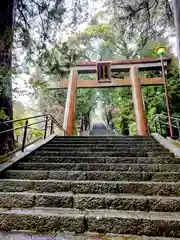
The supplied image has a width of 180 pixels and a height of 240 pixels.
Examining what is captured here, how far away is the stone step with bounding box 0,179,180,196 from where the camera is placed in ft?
9.14

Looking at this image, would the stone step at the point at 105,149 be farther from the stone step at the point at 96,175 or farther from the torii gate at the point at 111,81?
the torii gate at the point at 111,81

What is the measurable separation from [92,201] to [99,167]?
0.99 meters

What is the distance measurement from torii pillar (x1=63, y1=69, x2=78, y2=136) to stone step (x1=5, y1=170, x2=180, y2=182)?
525cm

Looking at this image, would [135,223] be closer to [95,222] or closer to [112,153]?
[95,222]

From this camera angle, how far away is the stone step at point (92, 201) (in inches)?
98.3

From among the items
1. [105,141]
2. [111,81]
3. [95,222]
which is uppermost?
[111,81]

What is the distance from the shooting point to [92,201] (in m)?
2.57

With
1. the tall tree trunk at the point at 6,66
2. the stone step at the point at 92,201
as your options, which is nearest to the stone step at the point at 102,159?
the tall tree trunk at the point at 6,66

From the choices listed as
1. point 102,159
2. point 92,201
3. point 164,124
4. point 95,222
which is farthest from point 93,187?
point 164,124

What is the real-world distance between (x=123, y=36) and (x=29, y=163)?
463 cm

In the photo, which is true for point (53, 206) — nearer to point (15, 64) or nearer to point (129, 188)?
point (129, 188)

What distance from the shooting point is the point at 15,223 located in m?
2.36

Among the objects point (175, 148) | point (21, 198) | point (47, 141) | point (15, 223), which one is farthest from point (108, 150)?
point (15, 223)

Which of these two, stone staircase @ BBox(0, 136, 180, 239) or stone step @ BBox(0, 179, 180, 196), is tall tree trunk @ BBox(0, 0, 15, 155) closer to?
stone staircase @ BBox(0, 136, 180, 239)
